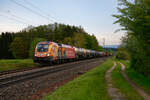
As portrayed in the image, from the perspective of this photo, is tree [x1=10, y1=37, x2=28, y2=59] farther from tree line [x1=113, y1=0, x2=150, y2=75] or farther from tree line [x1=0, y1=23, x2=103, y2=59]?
tree line [x1=113, y1=0, x2=150, y2=75]

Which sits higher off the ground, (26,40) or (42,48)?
(26,40)

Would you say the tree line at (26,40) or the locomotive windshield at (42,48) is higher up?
the tree line at (26,40)

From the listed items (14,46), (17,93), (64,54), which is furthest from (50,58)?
(14,46)

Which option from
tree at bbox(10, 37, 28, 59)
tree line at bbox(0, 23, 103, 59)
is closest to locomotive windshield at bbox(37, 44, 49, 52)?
tree line at bbox(0, 23, 103, 59)

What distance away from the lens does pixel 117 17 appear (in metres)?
8.49

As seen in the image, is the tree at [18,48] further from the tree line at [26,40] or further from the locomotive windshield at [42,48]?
the locomotive windshield at [42,48]

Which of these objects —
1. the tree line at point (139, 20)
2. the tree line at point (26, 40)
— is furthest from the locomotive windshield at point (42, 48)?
the tree line at point (26, 40)

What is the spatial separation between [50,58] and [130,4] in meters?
14.2

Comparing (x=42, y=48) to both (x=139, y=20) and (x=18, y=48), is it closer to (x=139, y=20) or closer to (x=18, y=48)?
(x=139, y=20)

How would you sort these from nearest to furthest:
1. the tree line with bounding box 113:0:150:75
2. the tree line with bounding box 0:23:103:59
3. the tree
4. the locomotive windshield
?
the tree line with bounding box 113:0:150:75, the locomotive windshield, the tree line with bounding box 0:23:103:59, the tree

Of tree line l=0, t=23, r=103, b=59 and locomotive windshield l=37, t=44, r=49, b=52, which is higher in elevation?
tree line l=0, t=23, r=103, b=59

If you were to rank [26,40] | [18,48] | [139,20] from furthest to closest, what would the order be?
[26,40]
[18,48]
[139,20]

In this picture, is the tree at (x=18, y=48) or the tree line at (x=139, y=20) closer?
the tree line at (x=139, y=20)

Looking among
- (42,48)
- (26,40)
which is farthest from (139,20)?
(26,40)
